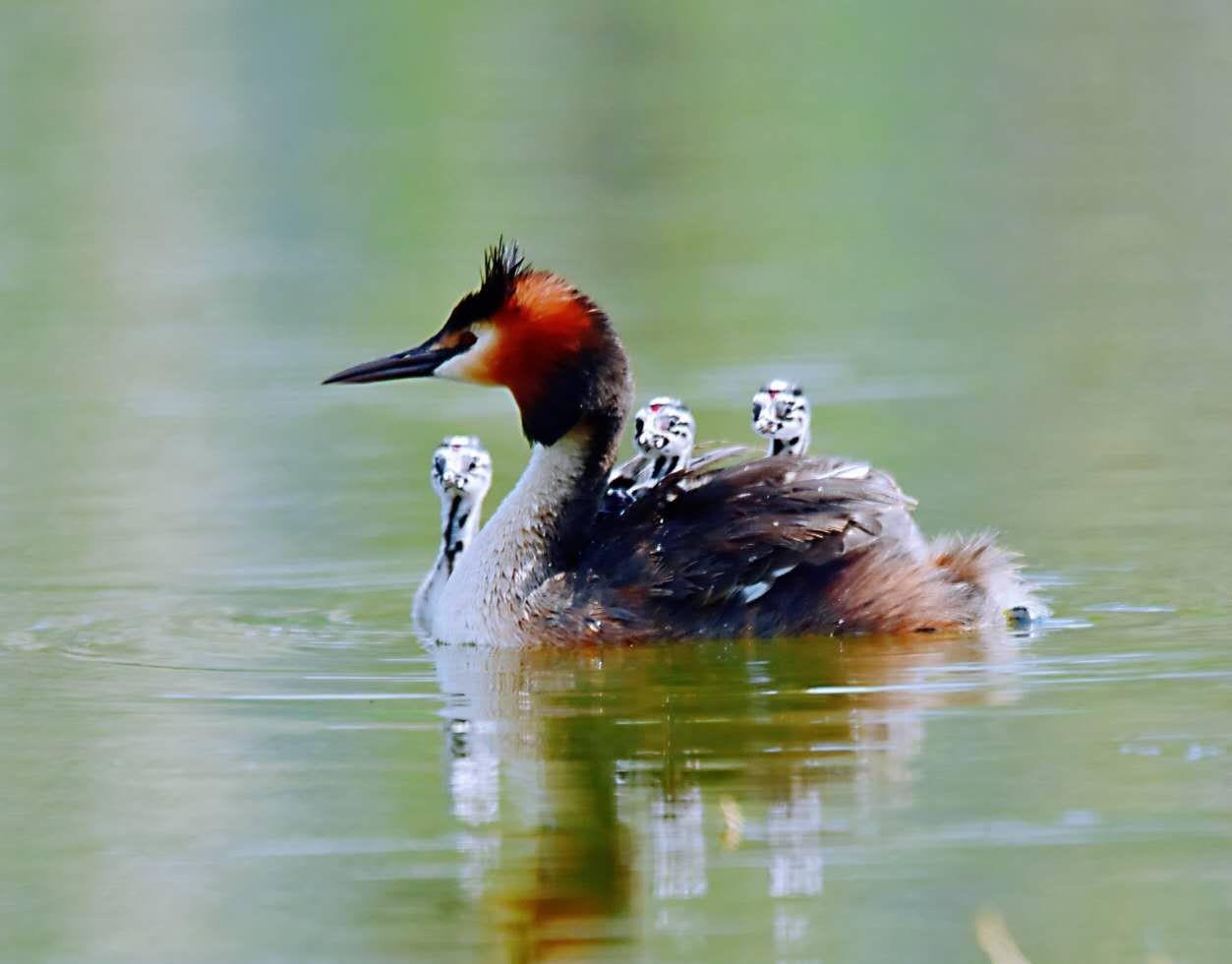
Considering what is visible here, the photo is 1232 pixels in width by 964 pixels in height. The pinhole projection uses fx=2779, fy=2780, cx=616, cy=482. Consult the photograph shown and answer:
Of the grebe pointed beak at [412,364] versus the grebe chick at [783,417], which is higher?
the grebe pointed beak at [412,364]

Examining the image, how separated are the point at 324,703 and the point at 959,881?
2.99 meters

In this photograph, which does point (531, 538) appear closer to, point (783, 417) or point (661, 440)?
point (661, 440)

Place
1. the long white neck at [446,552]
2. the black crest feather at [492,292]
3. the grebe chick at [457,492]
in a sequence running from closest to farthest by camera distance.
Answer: the black crest feather at [492,292] → the long white neck at [446,552] → the grebe chick at [457,492]

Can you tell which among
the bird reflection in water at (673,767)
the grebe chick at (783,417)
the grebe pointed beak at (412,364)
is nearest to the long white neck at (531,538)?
the bird reflection in water at (673,767)

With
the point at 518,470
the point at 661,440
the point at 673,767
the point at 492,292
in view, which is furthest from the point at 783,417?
the point at 673,767

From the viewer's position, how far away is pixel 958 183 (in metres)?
24.6

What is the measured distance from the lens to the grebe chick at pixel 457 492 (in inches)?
448

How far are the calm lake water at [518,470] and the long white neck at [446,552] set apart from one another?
22 cm

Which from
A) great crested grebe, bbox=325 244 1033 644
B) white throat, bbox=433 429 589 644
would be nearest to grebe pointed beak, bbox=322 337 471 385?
great crested grebe, bbox=325 244 1033 644

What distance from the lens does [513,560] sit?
10.7 meters

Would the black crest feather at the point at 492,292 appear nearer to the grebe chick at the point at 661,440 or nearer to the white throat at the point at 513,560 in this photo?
the white throat at the point at 513,560

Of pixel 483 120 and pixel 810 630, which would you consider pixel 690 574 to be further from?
pixel 483 120

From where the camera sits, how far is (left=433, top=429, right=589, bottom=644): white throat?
10531 mm

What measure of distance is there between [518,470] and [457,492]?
2391mm
